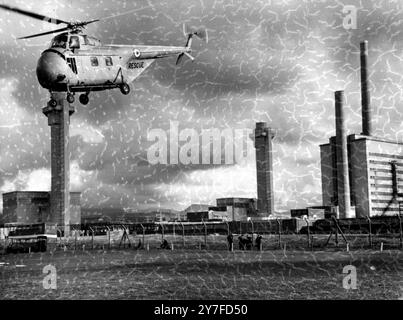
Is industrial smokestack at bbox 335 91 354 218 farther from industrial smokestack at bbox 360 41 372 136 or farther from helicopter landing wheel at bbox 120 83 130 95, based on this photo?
helicopter landing wheel at bbox 120 83 130 95

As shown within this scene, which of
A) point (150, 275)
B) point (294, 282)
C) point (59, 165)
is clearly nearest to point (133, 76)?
point (150, 275)

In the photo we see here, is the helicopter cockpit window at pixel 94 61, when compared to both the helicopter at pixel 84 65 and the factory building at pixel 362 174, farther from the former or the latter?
the factory building at pixel 362 174

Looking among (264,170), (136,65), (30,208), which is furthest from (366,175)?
(136,65)

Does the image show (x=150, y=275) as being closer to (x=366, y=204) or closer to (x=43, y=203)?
(x=43, y=203)

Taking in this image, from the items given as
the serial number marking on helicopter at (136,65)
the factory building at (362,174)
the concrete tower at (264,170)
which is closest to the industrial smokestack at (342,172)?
the factory building at (362,174)

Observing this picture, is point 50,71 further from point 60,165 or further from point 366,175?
point 366,175
